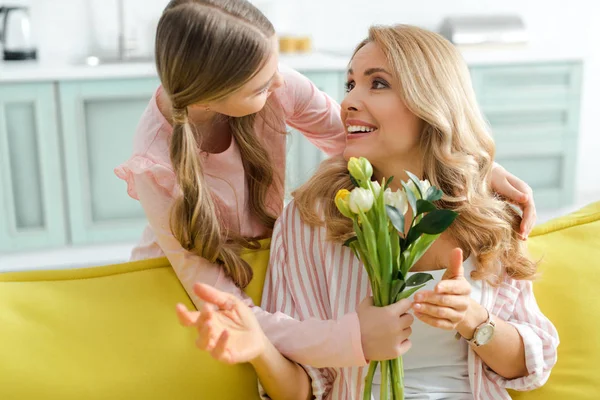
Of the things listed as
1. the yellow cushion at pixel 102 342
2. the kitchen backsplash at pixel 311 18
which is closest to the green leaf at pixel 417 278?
the yellow cushion at pixel 102 342

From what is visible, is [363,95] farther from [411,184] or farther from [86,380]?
[86,380]

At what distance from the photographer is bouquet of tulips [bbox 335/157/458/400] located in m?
1.07

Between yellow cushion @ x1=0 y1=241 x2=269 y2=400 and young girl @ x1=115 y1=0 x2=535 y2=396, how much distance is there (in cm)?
9

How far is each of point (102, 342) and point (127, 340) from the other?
0.14 ft

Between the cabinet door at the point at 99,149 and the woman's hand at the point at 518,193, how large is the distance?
7.37 ft

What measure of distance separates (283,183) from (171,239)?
0.33 metres

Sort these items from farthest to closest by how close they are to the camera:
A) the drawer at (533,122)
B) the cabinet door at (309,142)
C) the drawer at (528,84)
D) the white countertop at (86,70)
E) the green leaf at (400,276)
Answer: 1. the drawer at (533,122)
2. the drawer at (528,84)
3. the cabinet door at (309,142)
4. the white countertop at (86,70)
5. the green leaf at (400,276)

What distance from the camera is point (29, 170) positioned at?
3588mm

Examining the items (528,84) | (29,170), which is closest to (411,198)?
(29,170)

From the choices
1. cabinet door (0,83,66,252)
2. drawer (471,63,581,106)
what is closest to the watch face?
cabinet door (0,83,66,252)

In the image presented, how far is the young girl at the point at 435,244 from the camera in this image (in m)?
1.47

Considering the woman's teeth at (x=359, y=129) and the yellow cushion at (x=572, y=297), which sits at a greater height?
the woman's teeth at (x=359, y=129)

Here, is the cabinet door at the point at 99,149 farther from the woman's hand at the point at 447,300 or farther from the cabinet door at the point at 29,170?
the woman's hand at the point at 447,300

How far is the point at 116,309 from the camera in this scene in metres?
1.46
